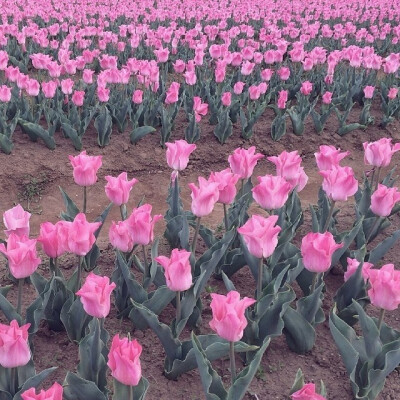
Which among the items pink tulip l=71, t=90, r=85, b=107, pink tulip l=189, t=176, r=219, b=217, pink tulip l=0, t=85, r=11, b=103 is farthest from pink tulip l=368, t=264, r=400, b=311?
pink tulip l=0, t=85, r=11, b=103

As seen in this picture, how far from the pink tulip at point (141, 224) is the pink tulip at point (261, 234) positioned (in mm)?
380

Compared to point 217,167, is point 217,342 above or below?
above

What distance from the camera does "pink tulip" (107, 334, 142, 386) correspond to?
164 centimetres

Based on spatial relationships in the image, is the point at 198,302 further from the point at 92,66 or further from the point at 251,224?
the point at 92,66

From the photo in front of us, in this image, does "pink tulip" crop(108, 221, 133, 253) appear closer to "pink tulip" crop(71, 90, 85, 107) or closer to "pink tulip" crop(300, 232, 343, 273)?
"pink tulip" crop(300, 232, 343, 273)

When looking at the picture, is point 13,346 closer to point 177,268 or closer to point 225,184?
point 177,268

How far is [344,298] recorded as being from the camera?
2.76 metres

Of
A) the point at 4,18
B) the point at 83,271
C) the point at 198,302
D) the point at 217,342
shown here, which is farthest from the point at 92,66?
the point at 217,342

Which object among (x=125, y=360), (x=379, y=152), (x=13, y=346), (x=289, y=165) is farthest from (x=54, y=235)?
(x=379, y=152)

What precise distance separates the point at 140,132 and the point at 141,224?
337 cm

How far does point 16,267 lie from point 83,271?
114 centimetres

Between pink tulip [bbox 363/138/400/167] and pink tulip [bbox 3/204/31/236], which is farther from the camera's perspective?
pink tulip [bbox 363/138/400/167]

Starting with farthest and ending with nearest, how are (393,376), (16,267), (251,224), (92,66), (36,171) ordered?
(92,66)
(36,171)
(393,376)
(251,224)
(16,267)

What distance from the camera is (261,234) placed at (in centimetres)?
224
